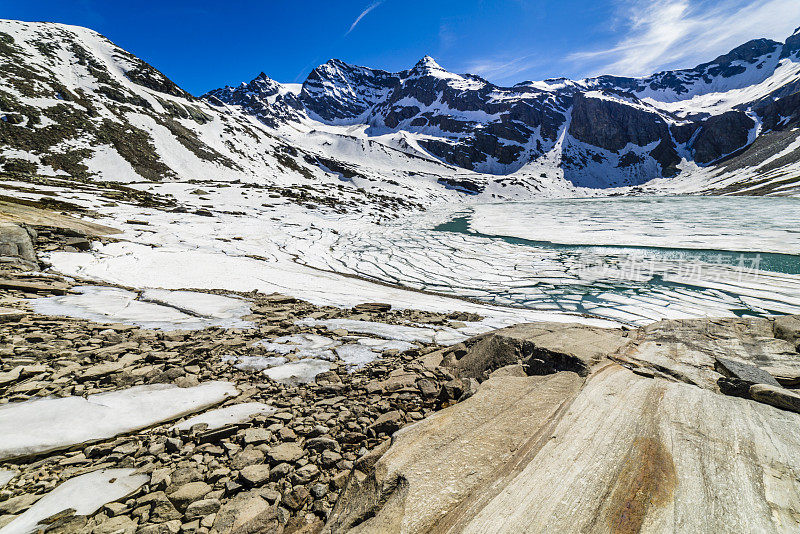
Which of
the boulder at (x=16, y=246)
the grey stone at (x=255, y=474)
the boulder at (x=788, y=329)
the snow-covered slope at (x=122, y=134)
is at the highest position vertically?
the snow-covered slope at (x=122, y=134)

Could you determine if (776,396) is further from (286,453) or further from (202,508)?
(202,508)

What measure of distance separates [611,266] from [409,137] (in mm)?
162740

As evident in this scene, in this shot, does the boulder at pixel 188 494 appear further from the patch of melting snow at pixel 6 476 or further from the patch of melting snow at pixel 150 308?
the patch of melting snow at pixel 150 308

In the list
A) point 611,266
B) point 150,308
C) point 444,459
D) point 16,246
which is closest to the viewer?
point 444,459

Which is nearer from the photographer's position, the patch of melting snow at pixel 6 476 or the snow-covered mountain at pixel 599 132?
the patch of melting snow at pixel 6 476

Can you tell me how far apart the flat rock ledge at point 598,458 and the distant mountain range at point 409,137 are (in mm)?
51456

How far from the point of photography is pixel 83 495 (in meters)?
2.21

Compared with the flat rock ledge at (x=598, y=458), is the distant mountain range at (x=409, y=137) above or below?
above

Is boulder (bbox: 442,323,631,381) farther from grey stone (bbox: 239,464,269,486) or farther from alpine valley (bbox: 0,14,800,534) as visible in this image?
grey stone (bbox: 239,464,269,486)

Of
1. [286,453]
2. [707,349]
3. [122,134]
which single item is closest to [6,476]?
[286,453]

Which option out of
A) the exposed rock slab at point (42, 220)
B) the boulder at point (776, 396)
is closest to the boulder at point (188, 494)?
the boulder at point (776, 396)

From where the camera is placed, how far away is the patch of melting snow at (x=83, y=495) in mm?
1972

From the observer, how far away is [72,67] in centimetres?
6381

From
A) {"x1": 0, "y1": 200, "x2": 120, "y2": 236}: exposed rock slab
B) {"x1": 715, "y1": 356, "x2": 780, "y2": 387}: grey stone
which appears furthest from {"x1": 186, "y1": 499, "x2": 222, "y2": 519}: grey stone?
{"x1": 0, "y1": 200, "x2": 120, "y2": 236}: exposed rock slab
